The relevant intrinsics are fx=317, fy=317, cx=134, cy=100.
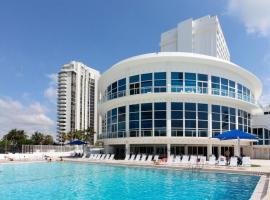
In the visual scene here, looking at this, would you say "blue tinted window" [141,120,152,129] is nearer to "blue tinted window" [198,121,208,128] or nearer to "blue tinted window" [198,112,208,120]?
"blue tinted window" [198,121,208,128]

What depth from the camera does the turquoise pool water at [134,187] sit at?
12.3 meters

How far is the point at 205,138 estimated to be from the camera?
1117 inches

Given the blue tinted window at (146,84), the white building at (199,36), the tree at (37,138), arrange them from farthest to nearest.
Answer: the tree at (37,138)
the white building at (199,36)
the blue tinted window at (146,84)

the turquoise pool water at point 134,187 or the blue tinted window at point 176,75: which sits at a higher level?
the blue tinted window at point 176,75

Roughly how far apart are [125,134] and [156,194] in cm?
1781

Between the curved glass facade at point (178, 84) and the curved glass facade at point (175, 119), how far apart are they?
4.21 feet

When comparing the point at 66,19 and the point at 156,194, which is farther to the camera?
the point at 66,19

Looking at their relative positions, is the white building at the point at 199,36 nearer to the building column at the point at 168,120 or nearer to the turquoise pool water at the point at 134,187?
the building column at the point at 168,120

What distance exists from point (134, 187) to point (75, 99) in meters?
117

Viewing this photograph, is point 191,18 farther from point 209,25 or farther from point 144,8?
point 144,8

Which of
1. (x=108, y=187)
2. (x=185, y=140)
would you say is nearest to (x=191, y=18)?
(x=185, y=140)

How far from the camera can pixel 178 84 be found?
95.7 ft

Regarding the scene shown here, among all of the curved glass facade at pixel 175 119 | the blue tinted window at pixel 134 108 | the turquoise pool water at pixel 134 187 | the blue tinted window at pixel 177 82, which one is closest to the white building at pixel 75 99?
the blue tinted window at pixel 134 108

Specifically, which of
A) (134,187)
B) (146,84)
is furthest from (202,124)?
(134,187)
